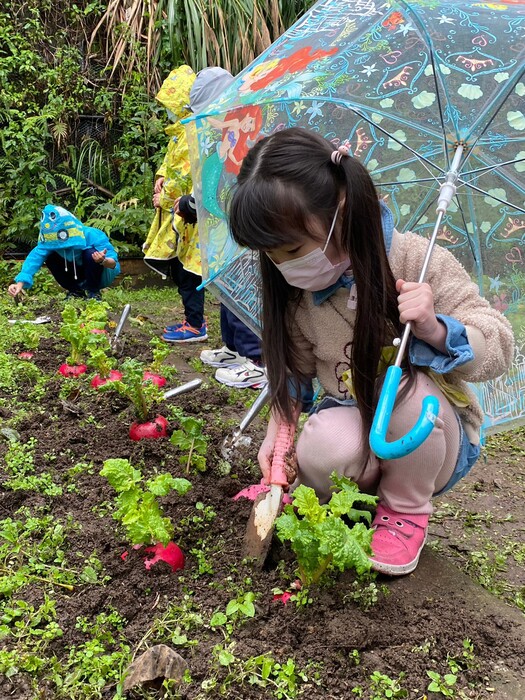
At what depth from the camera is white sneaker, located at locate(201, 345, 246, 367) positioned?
453cm

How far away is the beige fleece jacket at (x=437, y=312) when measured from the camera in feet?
6.46

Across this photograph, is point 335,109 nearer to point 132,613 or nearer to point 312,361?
point 312,361

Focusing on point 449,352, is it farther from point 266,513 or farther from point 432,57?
point 432,57

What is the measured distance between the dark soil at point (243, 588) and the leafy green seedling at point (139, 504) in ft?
0.37

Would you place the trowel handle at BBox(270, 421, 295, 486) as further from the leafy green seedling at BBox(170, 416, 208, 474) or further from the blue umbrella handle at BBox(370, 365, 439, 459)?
the blue umbrella handle at BBox(370, 365, 439, 459)

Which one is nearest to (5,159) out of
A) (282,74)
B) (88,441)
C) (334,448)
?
(88,441)

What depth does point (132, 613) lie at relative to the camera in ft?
6.37

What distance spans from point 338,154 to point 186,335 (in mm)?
3349

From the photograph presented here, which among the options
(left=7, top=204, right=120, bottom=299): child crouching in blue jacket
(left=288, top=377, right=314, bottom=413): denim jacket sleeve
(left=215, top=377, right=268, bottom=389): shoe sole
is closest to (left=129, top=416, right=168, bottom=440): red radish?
(left=288, top=377, right=314, bottom=413): denim jacket sleeve

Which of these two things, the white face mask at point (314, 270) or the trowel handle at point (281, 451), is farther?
the trowel handle at point (281, 451)

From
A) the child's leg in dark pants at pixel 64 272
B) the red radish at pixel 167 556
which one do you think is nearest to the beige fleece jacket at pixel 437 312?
the red radish at pixel 167 556

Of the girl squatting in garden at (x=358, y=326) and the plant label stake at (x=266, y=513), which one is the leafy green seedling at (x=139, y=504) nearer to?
the plant label stake at (x=266, y=513)

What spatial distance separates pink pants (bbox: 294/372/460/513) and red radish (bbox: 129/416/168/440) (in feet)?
2.98

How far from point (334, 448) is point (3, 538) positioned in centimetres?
109
